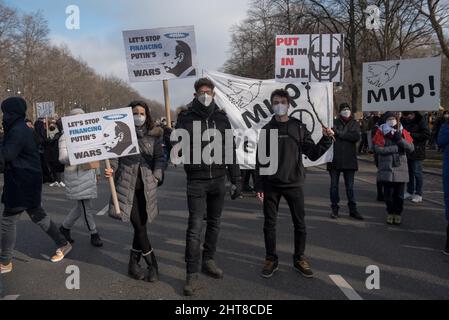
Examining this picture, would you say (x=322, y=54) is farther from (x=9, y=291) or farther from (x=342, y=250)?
(x=9, y=291)

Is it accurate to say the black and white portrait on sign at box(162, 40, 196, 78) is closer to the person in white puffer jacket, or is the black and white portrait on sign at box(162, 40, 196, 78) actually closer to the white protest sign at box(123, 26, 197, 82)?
the white protest sign at box(123, 26, 197, 82)

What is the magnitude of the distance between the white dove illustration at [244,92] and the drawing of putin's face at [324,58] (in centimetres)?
135

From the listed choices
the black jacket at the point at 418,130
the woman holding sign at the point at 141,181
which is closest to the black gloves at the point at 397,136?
the black jacket at the point at 418,130

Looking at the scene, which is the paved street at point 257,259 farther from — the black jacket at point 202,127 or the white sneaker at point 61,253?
the black jacket at point 202,127

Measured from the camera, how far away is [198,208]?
173 inches

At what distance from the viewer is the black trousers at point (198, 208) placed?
170 inches

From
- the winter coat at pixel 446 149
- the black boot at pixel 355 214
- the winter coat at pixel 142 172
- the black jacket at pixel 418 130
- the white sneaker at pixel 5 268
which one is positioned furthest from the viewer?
A: the black jacket at pixel 418 130

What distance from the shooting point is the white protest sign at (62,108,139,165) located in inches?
172

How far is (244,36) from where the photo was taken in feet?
143

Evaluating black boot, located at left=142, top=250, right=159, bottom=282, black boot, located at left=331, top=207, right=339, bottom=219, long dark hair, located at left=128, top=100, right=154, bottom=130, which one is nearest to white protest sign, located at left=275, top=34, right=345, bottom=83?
black boot, located at left=331, top=207, right=339, bottom=219

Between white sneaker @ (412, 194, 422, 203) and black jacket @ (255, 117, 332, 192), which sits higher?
black jacket @ (255, 117, 332, 192)

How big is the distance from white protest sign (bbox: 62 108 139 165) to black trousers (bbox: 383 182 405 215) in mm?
4260

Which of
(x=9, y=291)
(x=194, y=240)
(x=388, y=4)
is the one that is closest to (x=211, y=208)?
(x=194, y=240)


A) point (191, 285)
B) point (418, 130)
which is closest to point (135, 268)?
point (191, 285)
